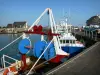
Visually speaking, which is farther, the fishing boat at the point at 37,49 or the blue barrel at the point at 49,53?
the blue barrel at the point at 49,53

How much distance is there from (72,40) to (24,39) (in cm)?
1579

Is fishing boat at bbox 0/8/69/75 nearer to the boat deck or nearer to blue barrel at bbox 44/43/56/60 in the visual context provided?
blue barrel at bbox 44/43/56/60

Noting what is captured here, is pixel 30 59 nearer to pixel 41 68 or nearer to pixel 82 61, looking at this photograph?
pixel 41 68

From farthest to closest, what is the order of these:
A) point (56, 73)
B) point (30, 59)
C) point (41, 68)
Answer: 1. point (30, 59)
2. point (41, 68)
3. point (56, 73)

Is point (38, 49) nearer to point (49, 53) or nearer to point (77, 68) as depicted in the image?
point (49, 53)

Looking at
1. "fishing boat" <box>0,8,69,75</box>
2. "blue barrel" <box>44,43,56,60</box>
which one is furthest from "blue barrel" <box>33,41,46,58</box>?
"blue barrel" <box>44,43,56,60</box>

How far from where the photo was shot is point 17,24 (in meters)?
184

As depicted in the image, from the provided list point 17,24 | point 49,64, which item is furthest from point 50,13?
point 17,24

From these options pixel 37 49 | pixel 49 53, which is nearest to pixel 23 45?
pixel 37 49

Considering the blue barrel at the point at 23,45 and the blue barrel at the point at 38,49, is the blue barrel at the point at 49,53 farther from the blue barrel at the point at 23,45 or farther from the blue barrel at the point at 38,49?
the blue barrel at the point at 23,45

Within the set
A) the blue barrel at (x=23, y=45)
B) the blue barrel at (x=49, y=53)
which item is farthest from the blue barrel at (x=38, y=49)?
the blue barrel at (x=23, y=45)

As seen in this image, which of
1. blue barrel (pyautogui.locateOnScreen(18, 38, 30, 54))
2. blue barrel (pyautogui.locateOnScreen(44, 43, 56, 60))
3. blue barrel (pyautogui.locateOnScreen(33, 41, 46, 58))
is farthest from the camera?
blue barrel (pyautogui.locateOnScreen(44, 43, 56, 60))

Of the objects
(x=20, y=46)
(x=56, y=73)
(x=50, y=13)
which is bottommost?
(x=56, y=73)

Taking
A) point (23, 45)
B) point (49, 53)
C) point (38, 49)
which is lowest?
point (49, 53)
